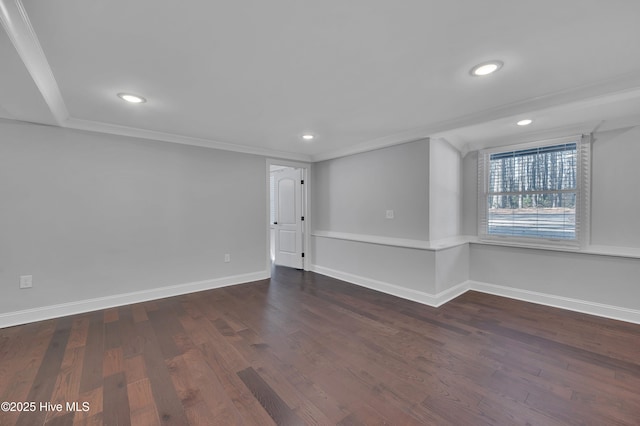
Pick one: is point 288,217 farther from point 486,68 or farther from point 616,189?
point 616,189

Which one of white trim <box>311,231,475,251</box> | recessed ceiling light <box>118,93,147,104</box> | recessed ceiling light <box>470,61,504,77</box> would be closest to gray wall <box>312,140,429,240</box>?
white trim <box>311,231,475,251</box>

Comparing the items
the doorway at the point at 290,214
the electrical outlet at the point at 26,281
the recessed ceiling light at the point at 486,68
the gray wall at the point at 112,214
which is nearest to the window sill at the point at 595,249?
the recessed ceiling light at the point at 486,68

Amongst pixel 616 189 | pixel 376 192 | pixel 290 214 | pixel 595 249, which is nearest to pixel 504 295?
pixel 595 249

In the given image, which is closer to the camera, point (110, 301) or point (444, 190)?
point (110, 301)

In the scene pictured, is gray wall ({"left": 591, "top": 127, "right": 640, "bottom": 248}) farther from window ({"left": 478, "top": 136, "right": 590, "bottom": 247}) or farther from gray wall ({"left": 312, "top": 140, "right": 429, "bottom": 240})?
gray wall ({"left": 312, "top": 140, "right": 429, "bottom": 240})

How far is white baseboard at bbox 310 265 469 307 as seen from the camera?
11.5 feet

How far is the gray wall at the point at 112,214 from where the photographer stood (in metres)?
3.00

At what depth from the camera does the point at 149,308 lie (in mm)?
3412

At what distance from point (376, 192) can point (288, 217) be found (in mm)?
2091

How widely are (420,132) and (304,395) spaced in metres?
3.25

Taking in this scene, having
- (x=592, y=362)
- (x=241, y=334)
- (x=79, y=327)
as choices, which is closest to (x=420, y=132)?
(x=592, y=362)

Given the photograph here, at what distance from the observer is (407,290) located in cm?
375

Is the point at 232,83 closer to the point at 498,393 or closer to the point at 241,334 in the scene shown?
the point at 241,334

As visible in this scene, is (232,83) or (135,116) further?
(135,116)
